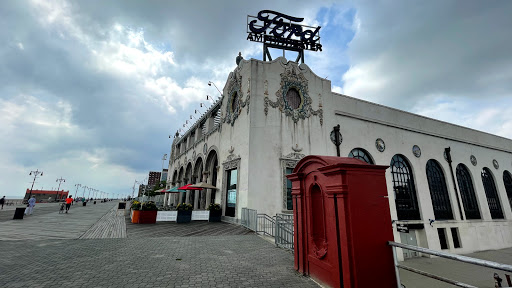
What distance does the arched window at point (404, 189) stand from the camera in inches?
812

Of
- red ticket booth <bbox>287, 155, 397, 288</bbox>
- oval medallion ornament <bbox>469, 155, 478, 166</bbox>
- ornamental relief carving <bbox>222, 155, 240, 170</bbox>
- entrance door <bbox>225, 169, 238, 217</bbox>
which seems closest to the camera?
red ticket booth <bbox>287, 155, 397, 288</bbox>

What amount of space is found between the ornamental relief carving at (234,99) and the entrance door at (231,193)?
4.43 meters

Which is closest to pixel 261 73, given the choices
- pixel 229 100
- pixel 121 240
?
pixel 229 100

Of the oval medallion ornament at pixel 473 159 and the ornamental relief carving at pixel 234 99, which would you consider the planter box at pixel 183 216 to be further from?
the oval medallion ornament at pixel 473 159

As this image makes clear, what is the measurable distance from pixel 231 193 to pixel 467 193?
1106 inches

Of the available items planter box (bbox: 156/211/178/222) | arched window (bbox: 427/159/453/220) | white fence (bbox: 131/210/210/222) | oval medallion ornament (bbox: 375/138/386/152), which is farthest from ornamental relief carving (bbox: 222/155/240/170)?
arched window (bbox: 427/159/453/220)

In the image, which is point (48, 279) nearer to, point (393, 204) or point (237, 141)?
point (237, 141)

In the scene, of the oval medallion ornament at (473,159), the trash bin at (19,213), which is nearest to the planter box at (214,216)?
the trash bin at (19,213)

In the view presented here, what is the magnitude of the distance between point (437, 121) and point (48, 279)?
34.0 metres

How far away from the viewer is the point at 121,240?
8977mm

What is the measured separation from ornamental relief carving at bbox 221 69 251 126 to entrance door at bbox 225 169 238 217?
14.5ft

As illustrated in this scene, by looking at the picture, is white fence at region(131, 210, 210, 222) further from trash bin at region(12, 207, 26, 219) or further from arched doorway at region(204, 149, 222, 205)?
trash bin at region(12, 207, 26, 219)

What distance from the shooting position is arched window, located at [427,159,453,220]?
2238 cm

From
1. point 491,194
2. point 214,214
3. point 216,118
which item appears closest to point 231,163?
Result: point 214,214
